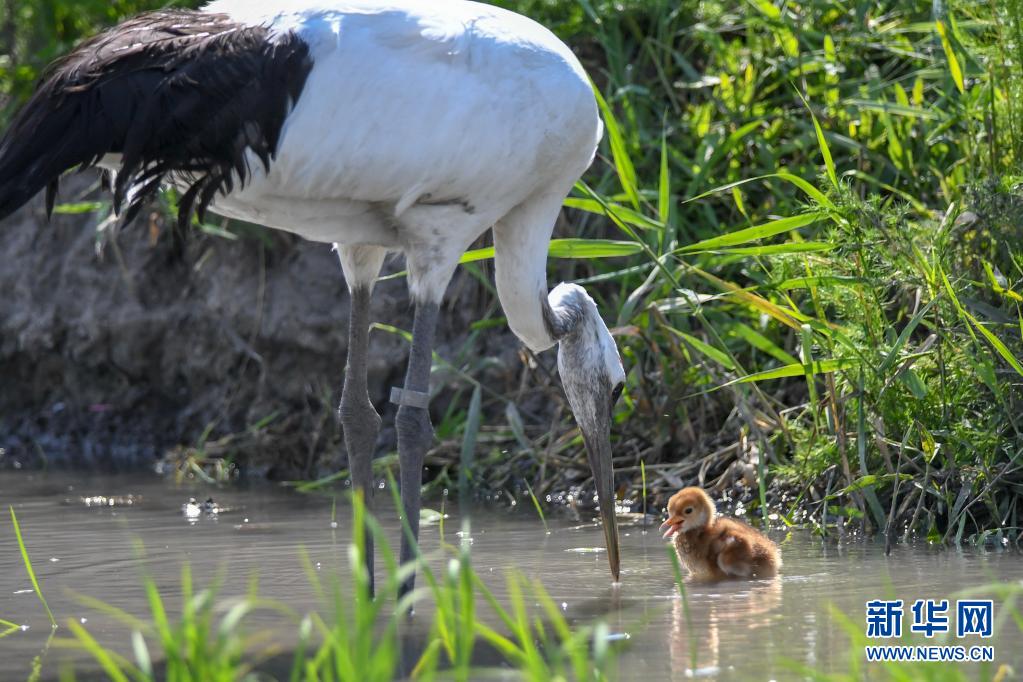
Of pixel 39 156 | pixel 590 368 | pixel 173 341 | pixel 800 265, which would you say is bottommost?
pixel 590 368

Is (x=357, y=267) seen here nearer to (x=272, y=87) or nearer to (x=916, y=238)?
(x=272, y=87)

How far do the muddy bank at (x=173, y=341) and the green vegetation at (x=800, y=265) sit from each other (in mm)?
→ 822

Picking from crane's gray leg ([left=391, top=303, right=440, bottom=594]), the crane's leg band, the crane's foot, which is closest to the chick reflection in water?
crane's gray leg ([left=391, top=303, right=440, bottom=594])

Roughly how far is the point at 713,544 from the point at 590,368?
32.7 inches

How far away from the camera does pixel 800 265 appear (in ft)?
20.7

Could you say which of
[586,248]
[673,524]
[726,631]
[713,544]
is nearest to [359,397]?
[586,248]

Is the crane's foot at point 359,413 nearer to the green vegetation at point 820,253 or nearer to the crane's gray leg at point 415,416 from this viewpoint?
the crane's gray leg at point 415,416

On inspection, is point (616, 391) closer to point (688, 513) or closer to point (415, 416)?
point (688, 513)

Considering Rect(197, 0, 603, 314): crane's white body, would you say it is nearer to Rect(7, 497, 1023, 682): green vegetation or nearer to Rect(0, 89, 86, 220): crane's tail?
Rect(0, 89, 86, 220): crane's tail

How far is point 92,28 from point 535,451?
4.28m

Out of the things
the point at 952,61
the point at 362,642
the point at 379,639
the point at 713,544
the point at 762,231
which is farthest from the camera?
the point at 952,61

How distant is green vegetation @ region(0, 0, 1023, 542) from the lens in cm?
580

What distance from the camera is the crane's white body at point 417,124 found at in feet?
16.4

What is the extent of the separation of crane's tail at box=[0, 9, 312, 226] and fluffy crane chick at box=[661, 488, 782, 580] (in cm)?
201
